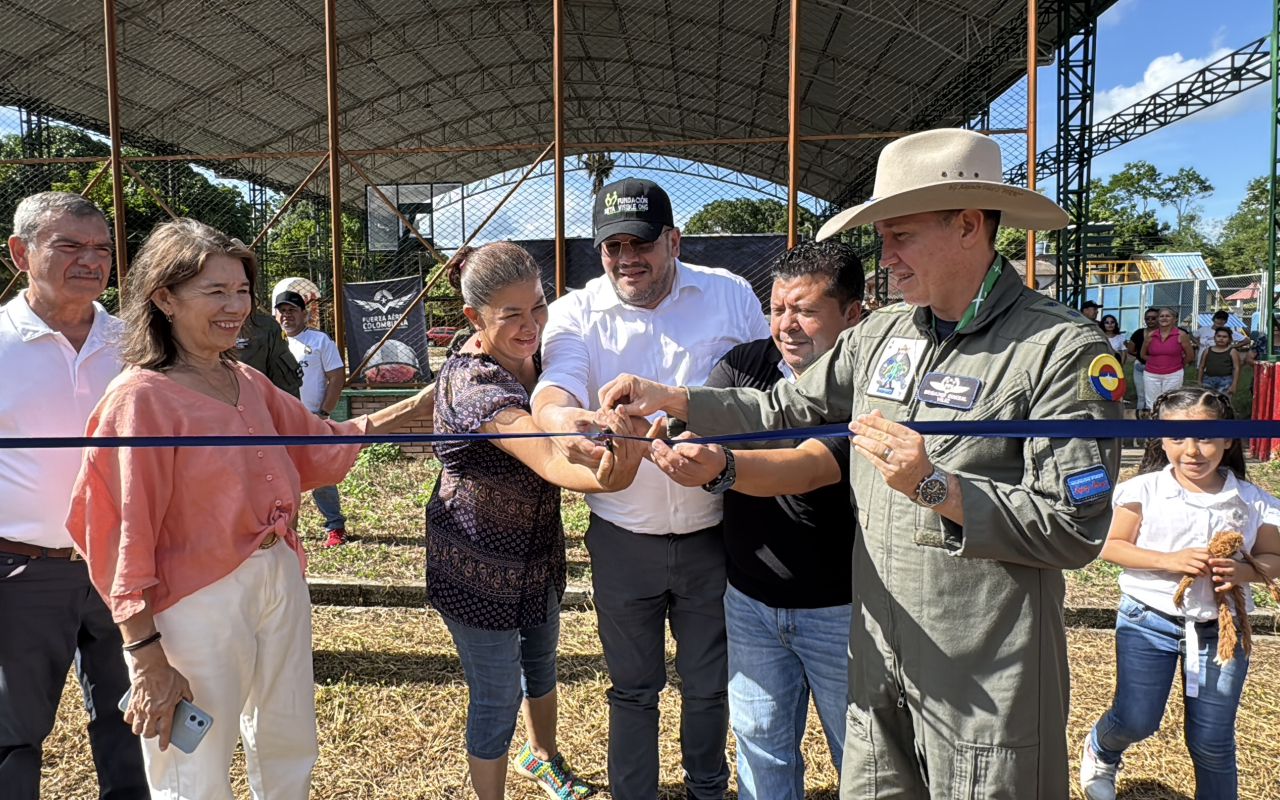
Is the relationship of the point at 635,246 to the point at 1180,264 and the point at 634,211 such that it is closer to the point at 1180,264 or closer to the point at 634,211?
the point at 634,211

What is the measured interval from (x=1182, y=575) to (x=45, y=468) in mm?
3662

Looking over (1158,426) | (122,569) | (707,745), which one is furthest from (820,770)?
(122,569)

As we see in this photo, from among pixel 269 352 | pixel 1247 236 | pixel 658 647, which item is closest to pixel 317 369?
pixel 269 352

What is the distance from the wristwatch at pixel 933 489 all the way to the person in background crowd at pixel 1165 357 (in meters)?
11.2

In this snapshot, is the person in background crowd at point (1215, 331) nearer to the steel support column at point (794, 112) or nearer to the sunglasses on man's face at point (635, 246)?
the steel support column at point (794, 112)

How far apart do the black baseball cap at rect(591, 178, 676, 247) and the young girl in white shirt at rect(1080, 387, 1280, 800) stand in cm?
182

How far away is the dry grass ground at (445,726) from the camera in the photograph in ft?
10.5

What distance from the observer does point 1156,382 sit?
11.0 metres

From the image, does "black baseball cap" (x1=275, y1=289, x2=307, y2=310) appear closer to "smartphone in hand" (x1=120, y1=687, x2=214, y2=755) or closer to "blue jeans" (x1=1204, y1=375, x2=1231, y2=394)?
"smartphone in hand" (x1=120, y1=687, x2=214, y2=755)

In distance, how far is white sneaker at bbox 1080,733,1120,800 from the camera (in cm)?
292

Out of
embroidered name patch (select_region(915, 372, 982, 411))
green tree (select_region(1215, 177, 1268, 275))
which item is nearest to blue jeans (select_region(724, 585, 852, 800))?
embroidered name patch (select_region(915, 372, 982, 411))

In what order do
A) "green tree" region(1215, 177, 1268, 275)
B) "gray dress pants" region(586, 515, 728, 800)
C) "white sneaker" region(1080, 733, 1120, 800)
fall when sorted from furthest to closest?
"green tree" region(1215, 177, 1268, 275), "white sneaker" region(1080, 733, 1120, 800), "gray dress pants" region(586, 515, 728, 800)

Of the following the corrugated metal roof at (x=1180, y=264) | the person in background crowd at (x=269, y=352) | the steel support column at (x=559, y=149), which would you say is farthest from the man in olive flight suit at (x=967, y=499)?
the corrugated metal roof at (x=1180, y=264)

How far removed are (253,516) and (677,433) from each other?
1.18 metres
